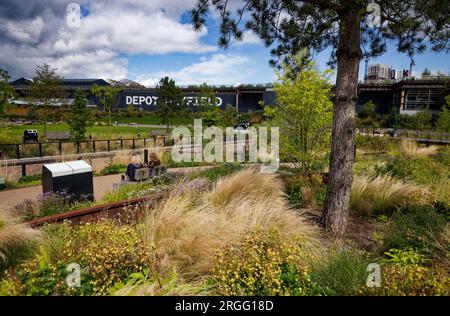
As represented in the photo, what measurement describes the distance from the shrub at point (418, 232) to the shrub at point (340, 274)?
3.97 ft

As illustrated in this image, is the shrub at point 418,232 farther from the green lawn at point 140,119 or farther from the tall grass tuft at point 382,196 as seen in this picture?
the green lawn at point 140,119

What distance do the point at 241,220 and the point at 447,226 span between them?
9.41ft

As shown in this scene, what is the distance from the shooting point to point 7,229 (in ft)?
12.0

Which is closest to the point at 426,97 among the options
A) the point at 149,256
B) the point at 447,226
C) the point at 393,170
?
the point at 393,170

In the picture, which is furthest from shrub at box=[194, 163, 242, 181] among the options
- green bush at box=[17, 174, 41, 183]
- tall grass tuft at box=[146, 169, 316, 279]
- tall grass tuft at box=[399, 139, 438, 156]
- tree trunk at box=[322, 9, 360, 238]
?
tall grass tuft at box=[399, 139, 438, 156]

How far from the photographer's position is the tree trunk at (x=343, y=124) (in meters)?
4.79

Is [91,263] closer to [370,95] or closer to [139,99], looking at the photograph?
[370,95]

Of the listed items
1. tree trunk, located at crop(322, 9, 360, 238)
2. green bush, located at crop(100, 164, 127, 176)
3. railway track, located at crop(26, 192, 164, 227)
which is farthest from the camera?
green bush, located at crop(100, 164, 127, 176)

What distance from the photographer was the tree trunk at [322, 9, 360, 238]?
4.79 meters

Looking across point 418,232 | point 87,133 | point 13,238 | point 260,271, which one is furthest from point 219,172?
point 87,133

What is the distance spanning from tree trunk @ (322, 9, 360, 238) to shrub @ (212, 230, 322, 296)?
227cm

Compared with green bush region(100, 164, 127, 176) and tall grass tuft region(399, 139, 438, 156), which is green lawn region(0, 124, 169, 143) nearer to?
green bush region(100, 164, 127, 176)

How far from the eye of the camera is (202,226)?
3707 mm

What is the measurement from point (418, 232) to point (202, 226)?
9.89ft
